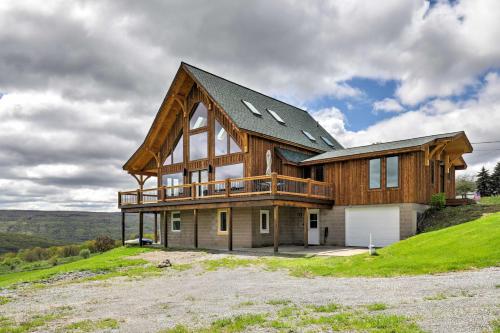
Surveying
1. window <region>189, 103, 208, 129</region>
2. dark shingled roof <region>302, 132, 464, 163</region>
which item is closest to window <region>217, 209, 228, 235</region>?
window <region>189, 103, 208, 129</region>

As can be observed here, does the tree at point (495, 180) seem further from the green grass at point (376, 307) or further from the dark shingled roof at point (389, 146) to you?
the green grass at point (376, 307)

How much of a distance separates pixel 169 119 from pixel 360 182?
12.8m

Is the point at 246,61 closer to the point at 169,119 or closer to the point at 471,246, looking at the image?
the point at 169,119

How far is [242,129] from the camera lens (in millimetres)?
21719

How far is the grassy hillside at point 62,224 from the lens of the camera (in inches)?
5517

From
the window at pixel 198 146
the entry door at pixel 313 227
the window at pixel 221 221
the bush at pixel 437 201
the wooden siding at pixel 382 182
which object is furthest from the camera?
the window at pixel 198 146

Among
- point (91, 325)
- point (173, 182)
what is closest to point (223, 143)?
point (173, 182)

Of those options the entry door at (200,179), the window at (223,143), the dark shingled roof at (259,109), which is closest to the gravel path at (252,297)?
the window at (223,143)

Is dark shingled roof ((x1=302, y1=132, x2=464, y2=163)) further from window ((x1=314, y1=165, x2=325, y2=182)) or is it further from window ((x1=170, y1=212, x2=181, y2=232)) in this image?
window ((x1=170, y1=212, x2=181, y2=232))

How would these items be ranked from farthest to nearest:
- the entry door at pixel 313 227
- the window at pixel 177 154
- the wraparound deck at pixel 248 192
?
the window at pixel 177 154, the entry door at pixel 313 227, the wraparound deck at pixel 248 192

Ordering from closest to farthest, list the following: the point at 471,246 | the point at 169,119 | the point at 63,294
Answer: the point at 63,294
the point at 471,246
the point at 169,119

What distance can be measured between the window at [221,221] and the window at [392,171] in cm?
869

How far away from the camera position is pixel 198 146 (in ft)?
83.8

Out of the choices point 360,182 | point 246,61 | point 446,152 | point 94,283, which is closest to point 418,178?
point 360,182
